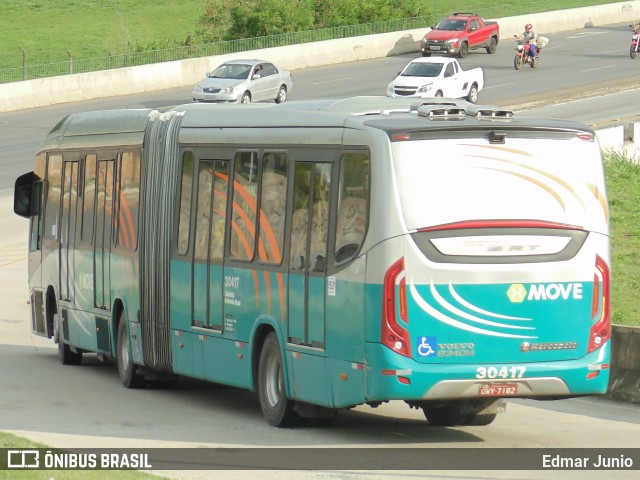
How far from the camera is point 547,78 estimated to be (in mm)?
56500

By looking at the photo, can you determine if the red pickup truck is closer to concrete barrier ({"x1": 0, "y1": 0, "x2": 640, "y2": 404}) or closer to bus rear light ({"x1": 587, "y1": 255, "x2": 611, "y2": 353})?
concrete barrier ({"x1": 0, "y1": 0, "x2": 640, "y2": 404})

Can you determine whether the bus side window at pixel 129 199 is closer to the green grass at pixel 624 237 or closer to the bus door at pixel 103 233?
the bus door at pixel 103 233

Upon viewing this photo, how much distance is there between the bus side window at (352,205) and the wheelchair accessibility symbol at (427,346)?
0.95 m

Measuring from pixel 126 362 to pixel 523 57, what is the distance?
44249mm

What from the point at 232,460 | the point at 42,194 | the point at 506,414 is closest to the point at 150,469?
the point at 232,460

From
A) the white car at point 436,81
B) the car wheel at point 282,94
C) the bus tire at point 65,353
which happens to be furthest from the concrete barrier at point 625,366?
the car wheel at point 282,94

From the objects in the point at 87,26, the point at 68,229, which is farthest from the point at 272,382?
the point at 87,26

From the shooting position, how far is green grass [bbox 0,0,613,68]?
74.1 meters

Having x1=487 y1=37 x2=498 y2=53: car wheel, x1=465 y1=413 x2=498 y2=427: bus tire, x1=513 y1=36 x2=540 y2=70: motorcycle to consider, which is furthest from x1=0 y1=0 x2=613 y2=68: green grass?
x1=465 y1=413 x2=498 y2=427: bus tire

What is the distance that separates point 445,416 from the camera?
13.8 metres

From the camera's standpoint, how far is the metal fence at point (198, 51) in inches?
2296

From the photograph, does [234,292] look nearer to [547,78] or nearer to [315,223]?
[315,223]

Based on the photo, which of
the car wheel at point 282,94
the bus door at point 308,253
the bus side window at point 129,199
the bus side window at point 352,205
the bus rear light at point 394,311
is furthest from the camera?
the car wheel at point 282,94

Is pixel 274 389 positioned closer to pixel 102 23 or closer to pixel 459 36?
pixel 459 36
